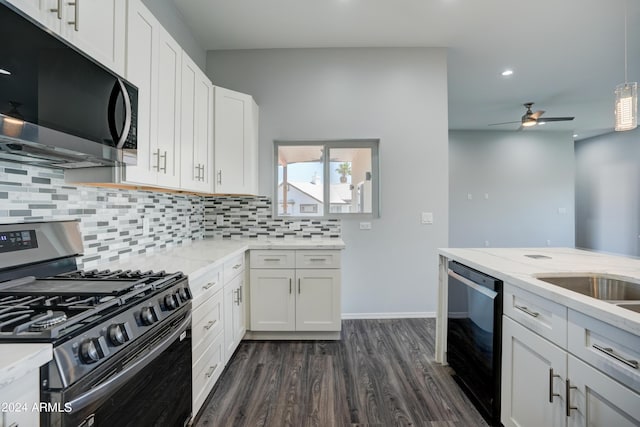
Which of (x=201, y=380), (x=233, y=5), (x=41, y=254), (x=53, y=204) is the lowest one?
(x=201, y=380)

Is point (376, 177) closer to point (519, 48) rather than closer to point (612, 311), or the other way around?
point (519, 48)

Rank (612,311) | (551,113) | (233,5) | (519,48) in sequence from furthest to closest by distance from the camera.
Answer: (551,113) < (519,48) < (233,5) < (612,311)

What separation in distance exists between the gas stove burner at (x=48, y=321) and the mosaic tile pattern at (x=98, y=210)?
694 mm

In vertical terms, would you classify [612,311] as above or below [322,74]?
below

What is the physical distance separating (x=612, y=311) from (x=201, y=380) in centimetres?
193

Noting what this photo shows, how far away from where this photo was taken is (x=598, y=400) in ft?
3.27

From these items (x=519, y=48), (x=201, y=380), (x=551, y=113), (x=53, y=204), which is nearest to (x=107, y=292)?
(x=53, y=204)

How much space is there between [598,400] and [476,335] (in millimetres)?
780

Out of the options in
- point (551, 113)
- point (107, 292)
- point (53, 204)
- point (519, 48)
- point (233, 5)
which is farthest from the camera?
point (551, 113)

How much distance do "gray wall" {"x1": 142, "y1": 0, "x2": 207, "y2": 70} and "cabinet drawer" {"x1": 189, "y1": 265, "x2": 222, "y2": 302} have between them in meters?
2.08

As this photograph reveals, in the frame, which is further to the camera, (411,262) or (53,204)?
(411,262)

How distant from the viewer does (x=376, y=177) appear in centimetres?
326

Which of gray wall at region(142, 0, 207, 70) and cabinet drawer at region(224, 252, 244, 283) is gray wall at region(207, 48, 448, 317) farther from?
cabinet drawer at region(224, 252, 244, 283)

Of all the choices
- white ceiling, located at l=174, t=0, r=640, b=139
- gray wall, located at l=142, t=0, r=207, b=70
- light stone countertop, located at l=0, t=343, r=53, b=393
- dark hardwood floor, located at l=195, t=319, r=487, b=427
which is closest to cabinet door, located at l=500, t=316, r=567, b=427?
dark hardwood floor, located at l=195, t=319, r=487, b=427
